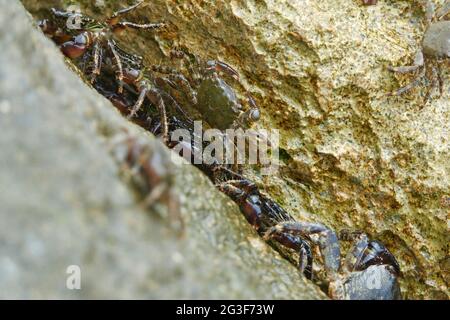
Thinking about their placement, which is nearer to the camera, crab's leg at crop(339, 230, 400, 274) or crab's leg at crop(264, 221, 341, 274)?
crab's leg at crop(264, 221, 341, 274)

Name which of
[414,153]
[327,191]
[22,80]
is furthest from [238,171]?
[22,80]

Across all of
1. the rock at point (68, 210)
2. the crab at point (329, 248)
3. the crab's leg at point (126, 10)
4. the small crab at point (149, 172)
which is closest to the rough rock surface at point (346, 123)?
the crab at point (329, 248)

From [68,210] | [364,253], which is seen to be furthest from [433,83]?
[68,210]

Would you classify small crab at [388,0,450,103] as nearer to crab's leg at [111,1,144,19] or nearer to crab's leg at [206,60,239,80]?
crab's leg at [206,60,239,80]

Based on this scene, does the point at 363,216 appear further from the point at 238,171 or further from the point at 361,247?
the point at 238,171

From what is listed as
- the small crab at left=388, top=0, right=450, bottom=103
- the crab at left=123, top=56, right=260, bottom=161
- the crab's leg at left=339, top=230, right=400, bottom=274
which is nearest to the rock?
the crab's leg at left=339, top=230, right=400, bottom=274

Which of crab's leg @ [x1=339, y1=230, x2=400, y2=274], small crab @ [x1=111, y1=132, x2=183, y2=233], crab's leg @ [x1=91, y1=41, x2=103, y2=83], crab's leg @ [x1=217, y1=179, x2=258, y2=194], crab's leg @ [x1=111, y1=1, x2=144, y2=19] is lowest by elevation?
crab's leg @ [x1=339, y1=230, x2=400, y2=274]

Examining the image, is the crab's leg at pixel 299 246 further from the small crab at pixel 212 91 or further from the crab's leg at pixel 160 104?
the crab's leg at pixel 160 104
